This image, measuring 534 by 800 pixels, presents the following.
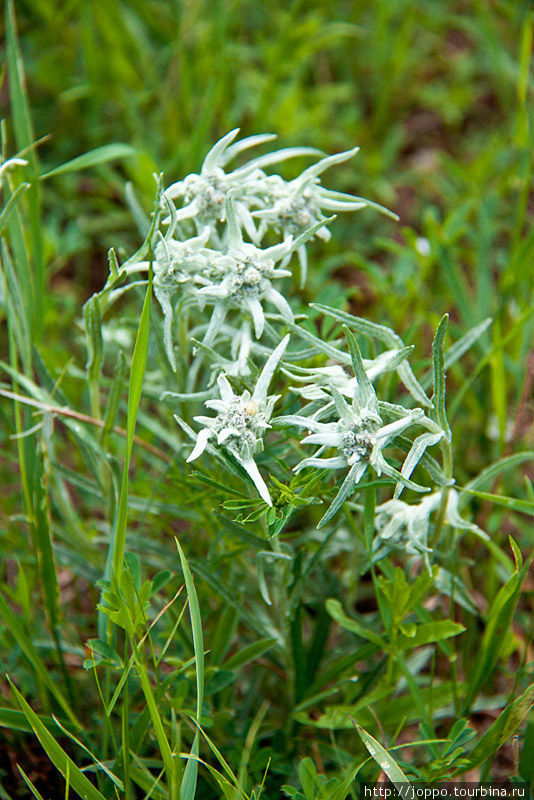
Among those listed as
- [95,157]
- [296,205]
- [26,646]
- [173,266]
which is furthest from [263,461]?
[95,157]

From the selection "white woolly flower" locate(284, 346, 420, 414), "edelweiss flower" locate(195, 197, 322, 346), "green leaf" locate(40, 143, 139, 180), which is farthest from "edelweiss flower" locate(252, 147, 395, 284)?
"green leaf" locate(40, 143, 139, 180)

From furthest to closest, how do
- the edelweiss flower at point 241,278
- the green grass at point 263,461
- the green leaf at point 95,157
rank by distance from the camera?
the green leaf at point 95,157 < the green grass at point 263,461 < the edelweiss flower at point 241,278

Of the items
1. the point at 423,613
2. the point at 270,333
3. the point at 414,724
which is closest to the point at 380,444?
the point at 270,333

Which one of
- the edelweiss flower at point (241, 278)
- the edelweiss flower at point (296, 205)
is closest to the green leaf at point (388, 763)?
the edelweiss flower at point (241, 278)

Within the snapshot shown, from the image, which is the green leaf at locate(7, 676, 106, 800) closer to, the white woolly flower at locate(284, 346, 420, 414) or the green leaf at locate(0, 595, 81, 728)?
the green leaf at locate(0, 595, 81, 728)

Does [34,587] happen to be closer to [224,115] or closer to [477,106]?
[224,115]

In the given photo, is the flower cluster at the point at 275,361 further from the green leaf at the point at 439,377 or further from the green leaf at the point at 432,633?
the green leaf at the point at 432,633
